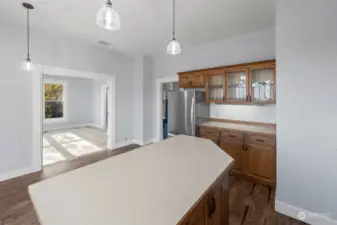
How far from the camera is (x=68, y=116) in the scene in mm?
8078

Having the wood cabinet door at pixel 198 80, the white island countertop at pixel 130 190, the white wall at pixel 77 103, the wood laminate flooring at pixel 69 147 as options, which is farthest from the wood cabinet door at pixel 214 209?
the white wall at pixel 77 103

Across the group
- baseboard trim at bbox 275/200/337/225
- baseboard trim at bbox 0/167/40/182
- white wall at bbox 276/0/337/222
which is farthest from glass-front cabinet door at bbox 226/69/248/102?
baseboard trim at bbox 0/167/40/182

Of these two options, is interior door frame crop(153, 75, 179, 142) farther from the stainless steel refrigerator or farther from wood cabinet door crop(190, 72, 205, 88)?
wood cabinet door crop(190, 72, 205, 88)

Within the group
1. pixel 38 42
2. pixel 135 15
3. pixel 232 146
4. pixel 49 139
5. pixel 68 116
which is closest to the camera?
pixel 135 15

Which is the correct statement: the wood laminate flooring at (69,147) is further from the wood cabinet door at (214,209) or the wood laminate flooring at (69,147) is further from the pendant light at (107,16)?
the wood cabinet door at (214,209)

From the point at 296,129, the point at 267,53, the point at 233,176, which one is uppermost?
the point at 267,53

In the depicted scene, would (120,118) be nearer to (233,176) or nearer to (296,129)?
(233,176)

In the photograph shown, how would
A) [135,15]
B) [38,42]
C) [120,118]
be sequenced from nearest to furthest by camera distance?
[135,15], [38,42], [120,118]

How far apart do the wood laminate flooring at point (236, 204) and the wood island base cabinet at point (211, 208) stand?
75 centimetres

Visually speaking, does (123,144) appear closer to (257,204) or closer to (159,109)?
(159,109)

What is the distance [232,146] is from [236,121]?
29.3 inches

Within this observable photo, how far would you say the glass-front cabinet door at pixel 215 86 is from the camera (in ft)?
11.9

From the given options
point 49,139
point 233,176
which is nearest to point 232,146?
point 233,176

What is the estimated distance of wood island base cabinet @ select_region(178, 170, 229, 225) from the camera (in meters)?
0.93
